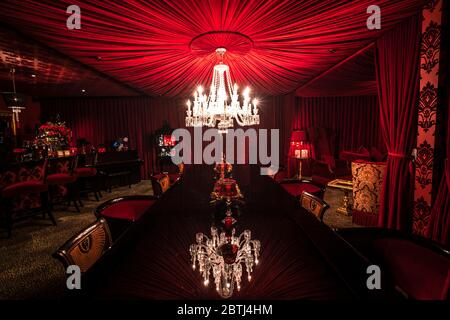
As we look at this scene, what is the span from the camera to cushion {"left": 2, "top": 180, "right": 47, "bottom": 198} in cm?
343

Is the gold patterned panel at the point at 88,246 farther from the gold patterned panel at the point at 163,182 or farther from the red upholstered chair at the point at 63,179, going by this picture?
the red upholstered chair at the point at 63,179

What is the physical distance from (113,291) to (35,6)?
242 cm

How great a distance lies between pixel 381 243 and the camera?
144 centimetres

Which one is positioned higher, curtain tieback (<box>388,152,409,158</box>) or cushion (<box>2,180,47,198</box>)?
curtain tieback (<box>388,152,409,158</box>)

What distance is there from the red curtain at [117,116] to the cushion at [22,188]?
175 inches

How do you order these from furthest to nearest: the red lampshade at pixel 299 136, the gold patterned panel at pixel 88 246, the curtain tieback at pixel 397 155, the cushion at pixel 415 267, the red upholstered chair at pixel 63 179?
the red lampshade at pixel 299 136 → the red upholstered chair at pixel 63 179 → the curtain tieback at pixel 397 155 → the gold patterned panel at pixel 88 246 → the cushion at pixel 415 267

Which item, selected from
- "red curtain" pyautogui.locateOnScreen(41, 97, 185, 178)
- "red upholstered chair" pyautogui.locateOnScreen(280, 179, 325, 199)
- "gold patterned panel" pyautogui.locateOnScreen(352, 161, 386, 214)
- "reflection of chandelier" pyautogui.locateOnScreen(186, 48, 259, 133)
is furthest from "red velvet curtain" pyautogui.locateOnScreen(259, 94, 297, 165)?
"red upholstered chair" pyautogui.locateOnScreen(280, 179, 325, 199)

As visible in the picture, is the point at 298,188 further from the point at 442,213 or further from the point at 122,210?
the point at 122,210

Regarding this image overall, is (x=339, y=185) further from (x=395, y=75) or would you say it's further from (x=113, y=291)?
(x=113, y=291)

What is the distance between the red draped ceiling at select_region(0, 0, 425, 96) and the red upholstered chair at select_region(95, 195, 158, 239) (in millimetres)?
1768

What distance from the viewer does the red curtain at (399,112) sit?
8.56ft

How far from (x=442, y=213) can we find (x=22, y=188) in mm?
5214

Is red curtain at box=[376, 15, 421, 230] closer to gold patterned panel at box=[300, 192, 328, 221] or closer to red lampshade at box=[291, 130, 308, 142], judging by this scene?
gold patterned panel at box=[300, 192, 328, 221]

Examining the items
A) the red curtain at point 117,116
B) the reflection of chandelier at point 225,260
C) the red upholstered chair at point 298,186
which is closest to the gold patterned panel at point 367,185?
the red upholstered chair at point 298,186
